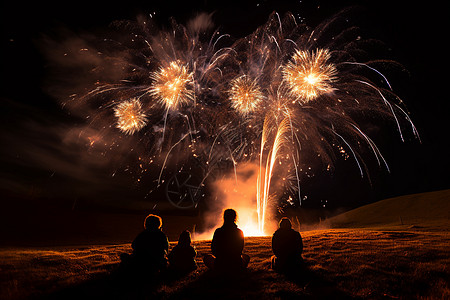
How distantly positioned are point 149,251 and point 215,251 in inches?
76.0

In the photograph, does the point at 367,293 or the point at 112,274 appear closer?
the point at 367,293

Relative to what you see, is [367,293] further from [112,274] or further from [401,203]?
[401,203]

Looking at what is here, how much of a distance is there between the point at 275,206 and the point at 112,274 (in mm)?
30147

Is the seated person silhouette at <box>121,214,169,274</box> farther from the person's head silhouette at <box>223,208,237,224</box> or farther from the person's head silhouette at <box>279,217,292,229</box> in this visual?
the person's head silhouette at <box>279,217,292,229</box>

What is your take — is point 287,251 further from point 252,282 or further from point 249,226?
point 249,226

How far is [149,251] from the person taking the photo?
6.66 metres

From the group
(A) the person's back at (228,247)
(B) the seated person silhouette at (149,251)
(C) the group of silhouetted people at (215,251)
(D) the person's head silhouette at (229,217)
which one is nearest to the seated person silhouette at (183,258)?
(C) the group of silhouetted people at (215,251)

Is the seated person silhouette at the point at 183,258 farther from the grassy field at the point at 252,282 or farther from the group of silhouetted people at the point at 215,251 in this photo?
the grassy field at the point at 252,282

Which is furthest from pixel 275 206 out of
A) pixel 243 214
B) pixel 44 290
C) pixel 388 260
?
pixel 44 290

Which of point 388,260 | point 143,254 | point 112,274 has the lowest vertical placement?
point 388,260

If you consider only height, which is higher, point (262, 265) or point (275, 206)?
point (275, 206)

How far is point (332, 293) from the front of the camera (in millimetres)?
5906

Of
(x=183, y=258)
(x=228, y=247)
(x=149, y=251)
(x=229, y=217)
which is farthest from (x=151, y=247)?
(x=229, y=217)

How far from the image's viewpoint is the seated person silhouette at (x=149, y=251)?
6.52 meters
